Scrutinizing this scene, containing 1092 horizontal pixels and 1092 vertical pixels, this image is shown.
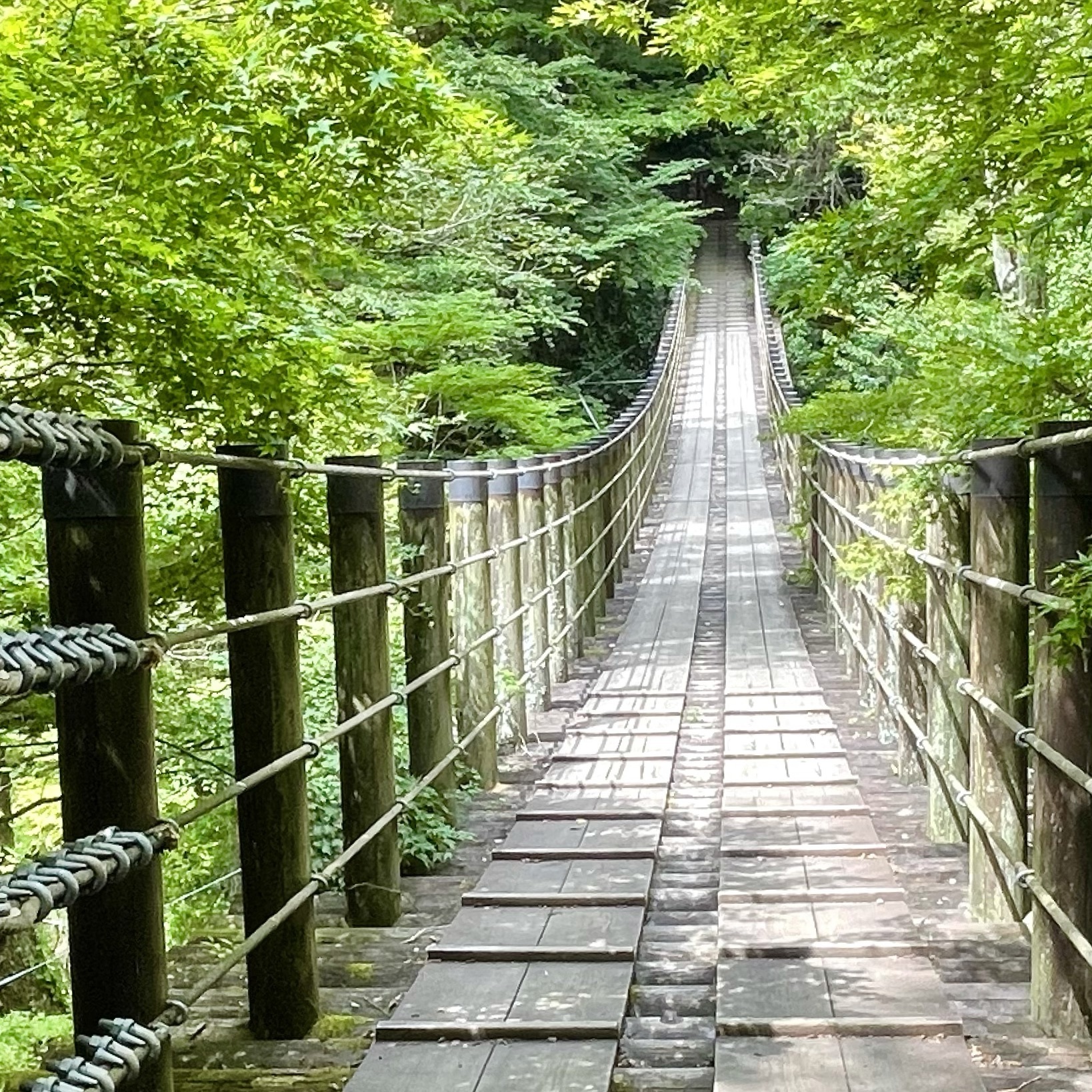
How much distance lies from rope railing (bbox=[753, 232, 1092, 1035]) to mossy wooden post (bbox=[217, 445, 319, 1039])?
1.24 metres

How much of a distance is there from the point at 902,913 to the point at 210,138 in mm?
2394

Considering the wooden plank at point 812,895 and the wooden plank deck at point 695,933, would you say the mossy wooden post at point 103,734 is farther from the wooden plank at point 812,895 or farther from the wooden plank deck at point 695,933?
the wooden plank at point 812,895

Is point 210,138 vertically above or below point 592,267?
below

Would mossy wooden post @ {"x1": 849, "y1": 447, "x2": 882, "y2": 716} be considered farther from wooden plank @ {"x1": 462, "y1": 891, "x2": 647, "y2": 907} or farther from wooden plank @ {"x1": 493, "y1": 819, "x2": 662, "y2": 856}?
wooden plank @ {"x1": 462, "y1": 891, "x2": 647, "y2": 907}

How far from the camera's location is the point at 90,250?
8.88 feet

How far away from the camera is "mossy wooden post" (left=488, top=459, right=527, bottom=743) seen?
4.45 m

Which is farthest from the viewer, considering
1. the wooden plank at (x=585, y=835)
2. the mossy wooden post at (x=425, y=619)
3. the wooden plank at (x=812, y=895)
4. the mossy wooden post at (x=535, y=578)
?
the mossy wooden post at (x=535, y=578)

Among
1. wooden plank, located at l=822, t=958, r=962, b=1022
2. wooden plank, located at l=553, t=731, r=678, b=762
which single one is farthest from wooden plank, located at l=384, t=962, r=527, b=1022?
wooden plank, located at l=553, t=731, r=678, b=762

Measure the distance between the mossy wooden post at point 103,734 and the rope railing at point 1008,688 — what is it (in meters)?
1.22

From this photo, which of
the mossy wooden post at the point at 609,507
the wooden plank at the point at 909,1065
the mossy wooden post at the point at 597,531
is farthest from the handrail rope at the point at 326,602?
the mossy wooden post at the point at 609,507

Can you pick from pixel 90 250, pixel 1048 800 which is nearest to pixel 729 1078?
pixel 1048 800

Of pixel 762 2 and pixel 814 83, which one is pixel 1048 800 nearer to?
pixel 762 2

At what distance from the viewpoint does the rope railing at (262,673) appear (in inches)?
54.0

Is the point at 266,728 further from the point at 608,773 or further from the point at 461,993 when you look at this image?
the point at 608,773
